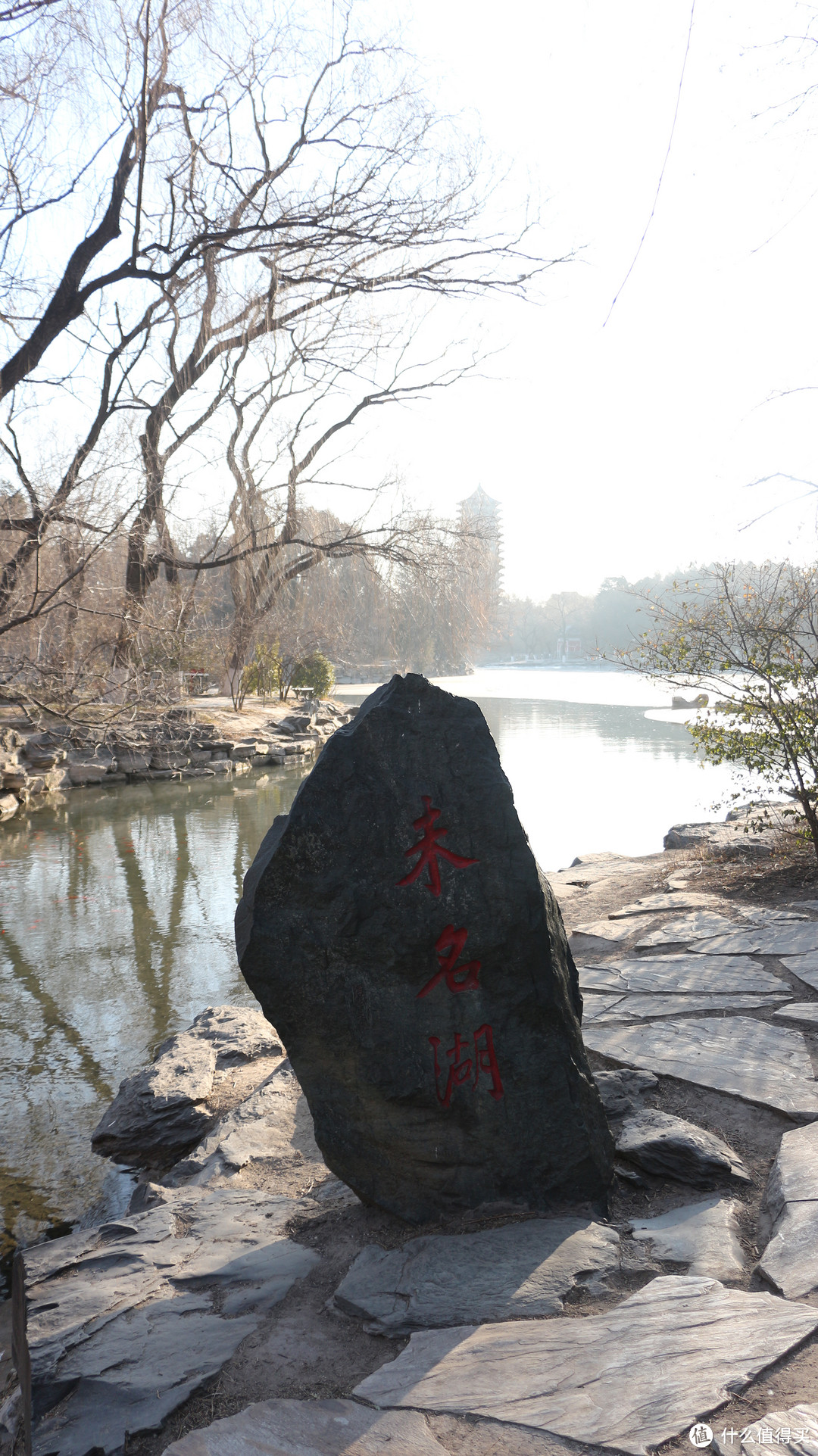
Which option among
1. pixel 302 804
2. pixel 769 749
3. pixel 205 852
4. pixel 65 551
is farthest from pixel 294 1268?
pixel 205 852

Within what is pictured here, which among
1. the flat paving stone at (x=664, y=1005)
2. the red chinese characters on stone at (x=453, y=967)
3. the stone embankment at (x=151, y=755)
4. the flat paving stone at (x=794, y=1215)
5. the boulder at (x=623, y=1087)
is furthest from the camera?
the stone embankment at (x=151, y=755)

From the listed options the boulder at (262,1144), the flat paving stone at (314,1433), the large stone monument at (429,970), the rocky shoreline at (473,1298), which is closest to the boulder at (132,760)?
the boulder at (262,1144)

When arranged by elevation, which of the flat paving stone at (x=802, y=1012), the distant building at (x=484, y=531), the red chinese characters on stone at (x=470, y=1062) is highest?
the distant building at (x=484, y=531)

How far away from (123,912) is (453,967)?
4.57 metres

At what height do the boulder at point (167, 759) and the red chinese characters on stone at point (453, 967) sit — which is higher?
the red chinese characters on stone at point (453, 967)

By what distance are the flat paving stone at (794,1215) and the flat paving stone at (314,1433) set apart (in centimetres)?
70

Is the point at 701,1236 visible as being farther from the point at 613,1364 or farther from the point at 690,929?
the point at 690,929

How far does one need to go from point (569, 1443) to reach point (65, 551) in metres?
6.05

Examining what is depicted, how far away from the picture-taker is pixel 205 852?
7562 millimetres

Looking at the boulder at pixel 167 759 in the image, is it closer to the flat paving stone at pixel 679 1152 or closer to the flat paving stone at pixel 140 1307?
the flat paving stone at pixel 140 1307

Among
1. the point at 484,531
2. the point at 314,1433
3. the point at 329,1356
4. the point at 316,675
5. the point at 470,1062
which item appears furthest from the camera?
the point at 316,675

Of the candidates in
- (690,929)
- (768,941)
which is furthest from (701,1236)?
(690,929)

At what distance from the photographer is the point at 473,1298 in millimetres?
1596

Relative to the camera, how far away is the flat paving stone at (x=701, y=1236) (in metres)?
1.63
